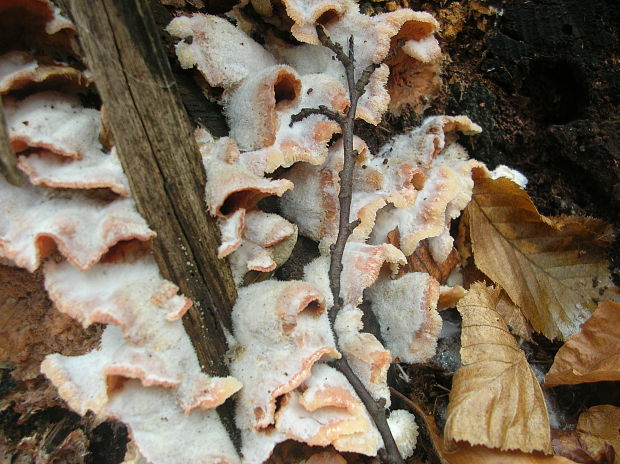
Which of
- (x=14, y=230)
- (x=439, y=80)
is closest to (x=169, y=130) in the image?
(x=14, y=230)

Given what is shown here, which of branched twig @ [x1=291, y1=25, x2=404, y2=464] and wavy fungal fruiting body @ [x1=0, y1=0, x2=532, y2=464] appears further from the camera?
branched twig @ [x1=291, y1=25, x2=404, y2=464]

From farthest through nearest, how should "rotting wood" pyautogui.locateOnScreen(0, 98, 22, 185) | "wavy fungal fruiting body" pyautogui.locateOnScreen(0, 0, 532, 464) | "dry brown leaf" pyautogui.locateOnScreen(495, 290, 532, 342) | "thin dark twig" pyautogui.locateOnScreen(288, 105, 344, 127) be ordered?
"dry brown leaf" pyautogui.locateOnScreen(495, 290, 532, 342), "thin dark twig" pyautogui.locateOnScreen(288, 105, 344, 127), "wavy fungal fruiting body" pyautogui.locateOnScreen(0, 0, 532, 464), "rotting wood" pyautogui.locateOnScreen(0, 98, 22, 185)

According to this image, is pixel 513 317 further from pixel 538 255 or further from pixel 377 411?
pixel 377 411

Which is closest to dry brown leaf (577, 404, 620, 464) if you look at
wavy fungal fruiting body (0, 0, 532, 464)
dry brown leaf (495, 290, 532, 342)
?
dry brown leaf (495, 290, 532, 342)

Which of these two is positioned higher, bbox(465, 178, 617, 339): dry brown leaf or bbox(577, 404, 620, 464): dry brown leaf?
bbox(465, 178, 617, 339): dry brown leaf

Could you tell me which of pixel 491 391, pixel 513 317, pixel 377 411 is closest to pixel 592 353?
pixel 513 317

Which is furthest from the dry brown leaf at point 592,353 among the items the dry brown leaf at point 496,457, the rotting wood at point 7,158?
the rotting wood at point 7,158

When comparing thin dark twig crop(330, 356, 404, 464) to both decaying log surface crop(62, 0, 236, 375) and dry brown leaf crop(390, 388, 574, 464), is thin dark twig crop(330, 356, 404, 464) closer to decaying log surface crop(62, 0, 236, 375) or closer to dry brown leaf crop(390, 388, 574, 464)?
dry brown leaf crop(390, 388, 574, 464)

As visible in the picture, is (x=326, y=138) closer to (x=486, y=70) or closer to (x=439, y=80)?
(x=439, y=80)
